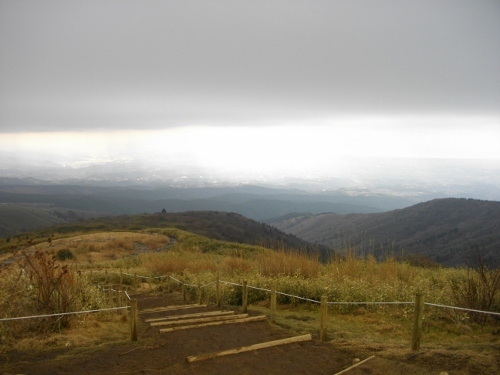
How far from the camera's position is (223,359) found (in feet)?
20.3

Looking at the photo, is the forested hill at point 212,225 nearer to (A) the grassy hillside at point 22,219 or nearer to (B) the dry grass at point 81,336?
(B) the dry grass at point 81,336

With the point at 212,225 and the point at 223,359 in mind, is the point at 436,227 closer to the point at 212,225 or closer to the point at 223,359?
the point at 212,225

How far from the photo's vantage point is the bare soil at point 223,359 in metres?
5.62

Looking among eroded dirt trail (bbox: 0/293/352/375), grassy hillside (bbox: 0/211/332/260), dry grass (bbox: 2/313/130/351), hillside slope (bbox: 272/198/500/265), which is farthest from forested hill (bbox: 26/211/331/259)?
eroded dirt trail (bbox: 0/293/352/375)

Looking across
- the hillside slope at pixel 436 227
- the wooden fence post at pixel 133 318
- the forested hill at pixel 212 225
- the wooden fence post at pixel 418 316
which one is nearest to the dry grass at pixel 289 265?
the wooden fence post at pixel 133 318

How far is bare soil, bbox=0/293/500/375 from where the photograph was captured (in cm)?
562

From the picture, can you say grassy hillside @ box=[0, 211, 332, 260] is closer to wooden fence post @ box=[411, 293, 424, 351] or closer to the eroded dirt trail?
the eroded dirt trail

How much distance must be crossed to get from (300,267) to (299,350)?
6646mm

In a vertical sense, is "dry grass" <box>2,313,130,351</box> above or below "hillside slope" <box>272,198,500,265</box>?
above

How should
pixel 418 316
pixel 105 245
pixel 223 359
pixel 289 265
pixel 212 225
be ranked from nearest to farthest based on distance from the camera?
1. pixel 418 316
2. pixel 223 359
3. pixel 289 265
4. pixel 105 245
5. pixel 212 225

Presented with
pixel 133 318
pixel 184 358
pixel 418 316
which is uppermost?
pixel 418 316

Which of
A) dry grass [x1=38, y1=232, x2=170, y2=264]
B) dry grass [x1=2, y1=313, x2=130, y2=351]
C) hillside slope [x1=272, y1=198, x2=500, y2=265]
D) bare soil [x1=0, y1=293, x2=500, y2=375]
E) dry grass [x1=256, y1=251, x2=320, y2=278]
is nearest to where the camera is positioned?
bare soil [x1=0, y1=293, x2=500, y2=375]

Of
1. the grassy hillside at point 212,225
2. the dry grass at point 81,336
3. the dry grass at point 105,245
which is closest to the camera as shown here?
the dry grass at point 81,336

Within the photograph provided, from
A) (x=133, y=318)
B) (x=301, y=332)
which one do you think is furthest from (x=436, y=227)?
(x=133, y=318)
